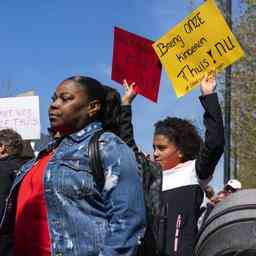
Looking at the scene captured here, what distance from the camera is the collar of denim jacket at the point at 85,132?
333 centimetres

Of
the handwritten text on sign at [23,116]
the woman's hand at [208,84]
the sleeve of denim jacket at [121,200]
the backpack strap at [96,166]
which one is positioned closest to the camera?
the sleeve of denim jacket at [121,200]

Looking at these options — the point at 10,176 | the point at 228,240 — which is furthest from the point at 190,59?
the point at 228,240

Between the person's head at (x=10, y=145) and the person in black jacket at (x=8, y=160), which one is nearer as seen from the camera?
the person in black jacket at (x=8, y=160)

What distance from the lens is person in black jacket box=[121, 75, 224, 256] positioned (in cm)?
434

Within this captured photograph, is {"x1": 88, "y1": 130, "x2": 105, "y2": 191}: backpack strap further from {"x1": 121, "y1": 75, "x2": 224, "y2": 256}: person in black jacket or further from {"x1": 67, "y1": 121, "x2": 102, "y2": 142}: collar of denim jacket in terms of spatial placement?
{"x1": 121, "y1": 75, "x2": 224, "y2": 256}: person in black jacket

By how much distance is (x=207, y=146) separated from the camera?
4.36 metres

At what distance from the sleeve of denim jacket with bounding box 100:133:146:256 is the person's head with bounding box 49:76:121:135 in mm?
202

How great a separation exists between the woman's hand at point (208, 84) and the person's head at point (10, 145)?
1.65 m

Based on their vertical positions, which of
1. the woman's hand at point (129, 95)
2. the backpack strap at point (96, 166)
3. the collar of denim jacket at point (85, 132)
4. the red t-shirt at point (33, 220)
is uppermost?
the woman's hand at point (129, 95)

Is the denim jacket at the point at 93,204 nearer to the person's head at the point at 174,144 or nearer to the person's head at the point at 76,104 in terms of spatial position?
the person's head at the point at 76,104

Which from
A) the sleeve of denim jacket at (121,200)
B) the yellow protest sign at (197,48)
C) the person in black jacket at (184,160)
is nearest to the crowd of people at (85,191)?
the sleeve of denim jacket at (121,200)

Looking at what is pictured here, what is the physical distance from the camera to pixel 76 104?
338 cm

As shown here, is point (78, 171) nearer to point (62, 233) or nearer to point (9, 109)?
point (62, 233)

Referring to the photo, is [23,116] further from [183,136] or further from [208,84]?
[208,84]
